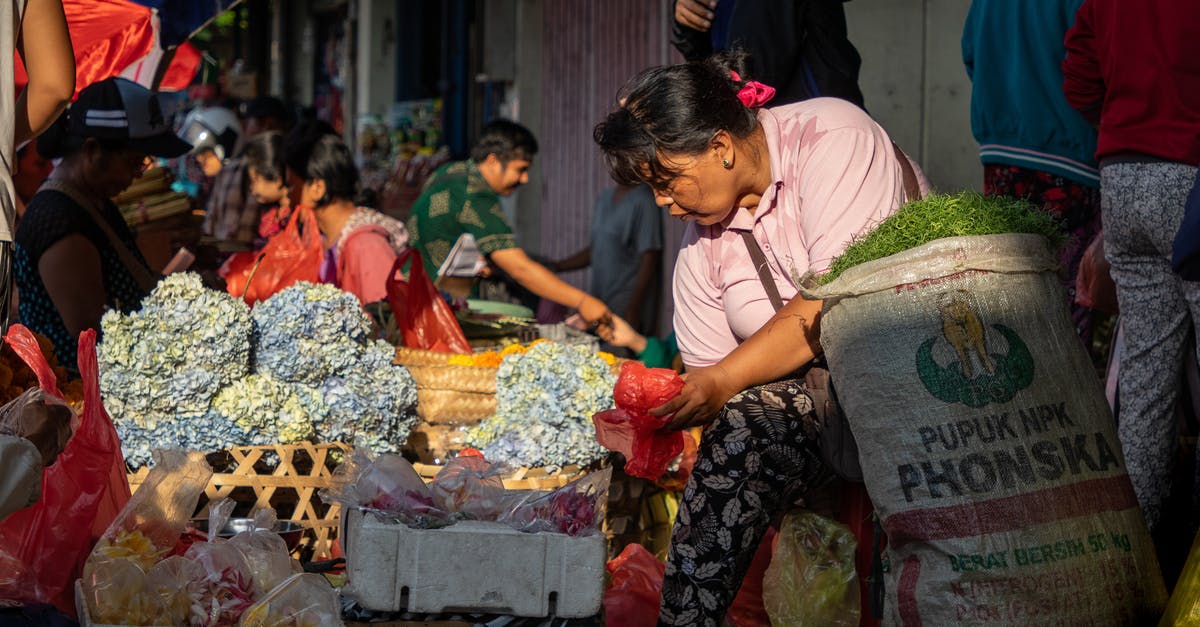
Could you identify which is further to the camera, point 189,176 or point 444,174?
point 189,176

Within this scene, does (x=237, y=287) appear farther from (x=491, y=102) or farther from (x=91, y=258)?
(x=491, y=102)

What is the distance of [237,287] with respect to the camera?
177 inches

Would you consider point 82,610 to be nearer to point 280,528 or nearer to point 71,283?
point 280,528

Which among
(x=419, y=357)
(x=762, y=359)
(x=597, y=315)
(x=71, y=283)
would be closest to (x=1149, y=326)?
(x=762, y=359)

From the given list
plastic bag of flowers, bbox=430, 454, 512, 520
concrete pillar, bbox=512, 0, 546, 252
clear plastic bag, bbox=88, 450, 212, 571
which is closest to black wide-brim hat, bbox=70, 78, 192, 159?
clear plastic bag, bbox=88, 450, 212, 571

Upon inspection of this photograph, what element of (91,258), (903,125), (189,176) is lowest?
(189,176)

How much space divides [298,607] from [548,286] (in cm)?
318

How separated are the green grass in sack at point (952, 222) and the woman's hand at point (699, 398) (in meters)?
0.39

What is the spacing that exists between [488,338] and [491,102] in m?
6.06

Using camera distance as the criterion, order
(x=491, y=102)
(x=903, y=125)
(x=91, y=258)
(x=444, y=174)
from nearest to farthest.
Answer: (x=91, y=258), (x=903, y=125), (x=444, y=174), (x=491, y=102)

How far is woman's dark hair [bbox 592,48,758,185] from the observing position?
2807mm

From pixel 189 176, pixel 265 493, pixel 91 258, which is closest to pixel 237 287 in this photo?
pixel 91 258

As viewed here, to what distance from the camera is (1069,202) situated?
3852mm

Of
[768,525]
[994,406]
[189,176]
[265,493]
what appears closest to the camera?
[994,406]
